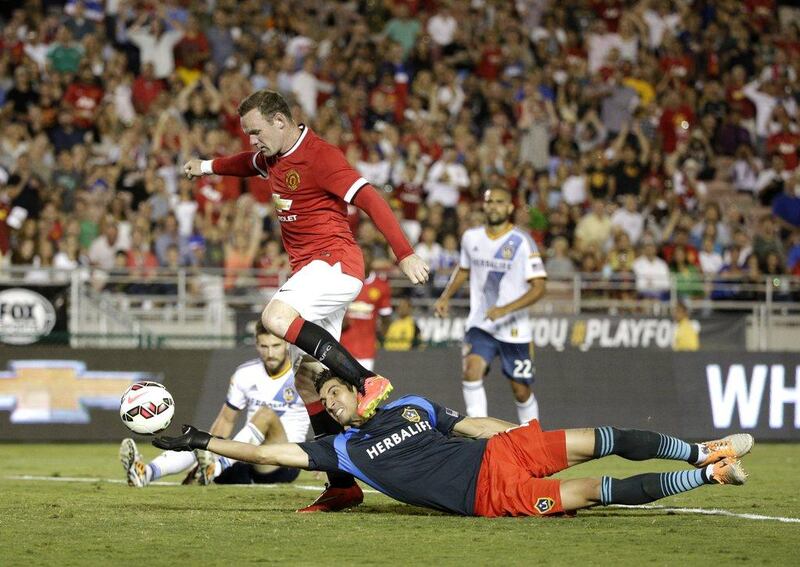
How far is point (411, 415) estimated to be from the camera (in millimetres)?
8805

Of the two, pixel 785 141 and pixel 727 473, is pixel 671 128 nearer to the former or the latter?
pixel 785 141

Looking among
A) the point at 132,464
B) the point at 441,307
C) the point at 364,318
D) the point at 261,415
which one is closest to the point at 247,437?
the point at 261,415

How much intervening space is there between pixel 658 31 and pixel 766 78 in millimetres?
2345

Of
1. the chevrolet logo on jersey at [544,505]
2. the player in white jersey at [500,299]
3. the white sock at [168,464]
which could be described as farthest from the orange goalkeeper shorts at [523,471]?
the player in white jersey at [500,299]

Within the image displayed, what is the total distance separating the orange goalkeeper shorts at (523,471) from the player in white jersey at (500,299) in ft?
16.7

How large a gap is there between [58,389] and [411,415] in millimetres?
9590

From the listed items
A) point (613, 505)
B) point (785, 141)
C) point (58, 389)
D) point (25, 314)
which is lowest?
point (613, 505)

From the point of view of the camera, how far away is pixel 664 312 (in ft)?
67.4

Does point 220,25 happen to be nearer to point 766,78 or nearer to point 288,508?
point 766,78

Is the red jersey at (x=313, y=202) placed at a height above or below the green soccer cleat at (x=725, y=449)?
above

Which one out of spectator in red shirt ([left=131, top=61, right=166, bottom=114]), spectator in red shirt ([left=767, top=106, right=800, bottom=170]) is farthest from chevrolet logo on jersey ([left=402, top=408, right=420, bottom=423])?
spectator in red shirt ([left=767, top=106, right=800, bottom=170])

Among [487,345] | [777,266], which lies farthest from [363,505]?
[777,266]

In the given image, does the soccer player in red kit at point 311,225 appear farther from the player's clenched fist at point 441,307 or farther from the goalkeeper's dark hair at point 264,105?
the player's clenched fist at point 441,307

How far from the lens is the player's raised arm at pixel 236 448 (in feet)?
27.3
